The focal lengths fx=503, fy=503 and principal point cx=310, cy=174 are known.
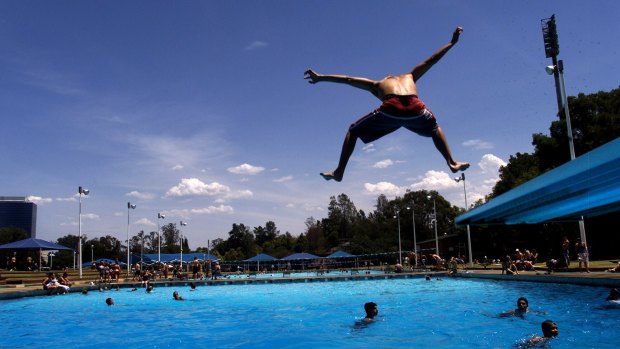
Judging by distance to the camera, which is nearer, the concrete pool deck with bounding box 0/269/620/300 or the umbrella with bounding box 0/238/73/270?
the concrete pool deck with bounding box 0/269/620/300

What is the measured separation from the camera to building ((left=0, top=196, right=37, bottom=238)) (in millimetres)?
164375

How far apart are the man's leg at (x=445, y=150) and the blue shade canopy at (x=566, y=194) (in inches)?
210

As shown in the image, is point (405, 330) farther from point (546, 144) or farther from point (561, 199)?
point (546, 144)

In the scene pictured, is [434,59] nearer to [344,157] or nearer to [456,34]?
[456,34]

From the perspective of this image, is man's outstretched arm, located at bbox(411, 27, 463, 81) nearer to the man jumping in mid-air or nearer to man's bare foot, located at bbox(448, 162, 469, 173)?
the man jumping in mid-air

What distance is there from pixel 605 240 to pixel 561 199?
78.3 ft

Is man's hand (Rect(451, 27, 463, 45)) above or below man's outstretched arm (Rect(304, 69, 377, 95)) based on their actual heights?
above

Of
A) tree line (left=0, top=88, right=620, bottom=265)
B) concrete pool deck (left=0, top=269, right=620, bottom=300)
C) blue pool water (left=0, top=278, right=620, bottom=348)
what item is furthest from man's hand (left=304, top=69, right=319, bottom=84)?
tree line (left=0, top=88, right=620, bottom=265)

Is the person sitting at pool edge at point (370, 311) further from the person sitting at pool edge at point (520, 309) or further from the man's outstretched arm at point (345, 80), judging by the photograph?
the man's outstretched arm at point (345, 80)

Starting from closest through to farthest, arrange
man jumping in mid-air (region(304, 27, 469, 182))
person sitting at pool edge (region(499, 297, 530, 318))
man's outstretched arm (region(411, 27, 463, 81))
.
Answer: man jumping in mid-air (region(304, 27, 469, 182)) → man's outstretched arm (region(411, 27, 463, 81)) → person sitting at pool edge (region(499, 297, 530, 318))

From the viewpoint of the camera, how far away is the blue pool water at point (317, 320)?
33.2ft

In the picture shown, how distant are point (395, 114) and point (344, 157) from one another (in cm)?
78

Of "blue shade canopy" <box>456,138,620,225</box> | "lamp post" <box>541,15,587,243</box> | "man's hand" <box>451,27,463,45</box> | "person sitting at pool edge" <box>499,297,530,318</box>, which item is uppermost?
"lamp post" <box>541,15,587,243</box>

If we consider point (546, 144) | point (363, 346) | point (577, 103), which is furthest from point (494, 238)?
point (363, 346)
